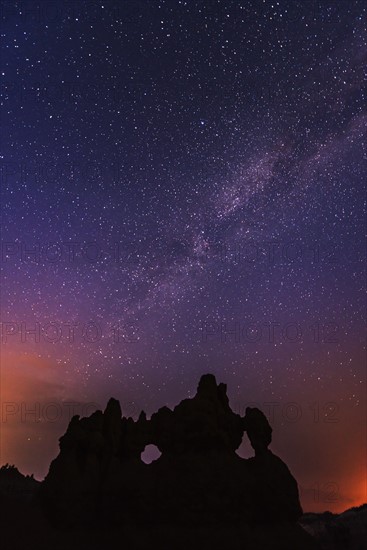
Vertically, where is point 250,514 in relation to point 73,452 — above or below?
below

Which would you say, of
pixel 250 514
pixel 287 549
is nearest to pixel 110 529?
pixel 250 514

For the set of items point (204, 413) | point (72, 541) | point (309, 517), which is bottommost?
point (309, 517)

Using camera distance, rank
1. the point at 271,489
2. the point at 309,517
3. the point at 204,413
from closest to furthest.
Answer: the point at 271,489 → the point at 204,413 → the point at 309,517

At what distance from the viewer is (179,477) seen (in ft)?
81.7

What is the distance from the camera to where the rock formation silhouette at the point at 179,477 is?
2405 centimetres

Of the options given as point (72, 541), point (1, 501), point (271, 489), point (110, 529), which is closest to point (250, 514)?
Result: point (271, 489)

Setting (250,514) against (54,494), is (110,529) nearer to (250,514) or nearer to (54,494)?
(54,494)

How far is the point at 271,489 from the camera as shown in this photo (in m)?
24.9

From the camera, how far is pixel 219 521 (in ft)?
78.0

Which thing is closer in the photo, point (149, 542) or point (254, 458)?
point (149, 542)

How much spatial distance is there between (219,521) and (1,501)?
1258 centimetres

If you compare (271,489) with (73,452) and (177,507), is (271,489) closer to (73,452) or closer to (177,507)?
(177,507)

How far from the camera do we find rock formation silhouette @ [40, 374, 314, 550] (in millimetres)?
24047

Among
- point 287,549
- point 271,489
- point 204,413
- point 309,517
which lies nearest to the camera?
point 287,549
